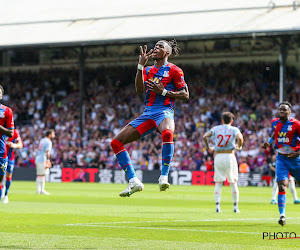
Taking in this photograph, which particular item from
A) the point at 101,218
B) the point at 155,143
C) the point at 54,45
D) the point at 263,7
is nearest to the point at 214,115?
the point at 155,143

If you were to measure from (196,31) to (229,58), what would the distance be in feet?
19.3

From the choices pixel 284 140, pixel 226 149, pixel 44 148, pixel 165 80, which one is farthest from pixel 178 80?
pixel 44 148

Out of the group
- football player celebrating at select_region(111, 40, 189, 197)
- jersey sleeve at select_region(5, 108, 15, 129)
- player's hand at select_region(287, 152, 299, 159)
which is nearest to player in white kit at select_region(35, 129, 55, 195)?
jersey sleeve at select_region(5, 108, 15, 129)

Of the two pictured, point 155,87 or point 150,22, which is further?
point 150,22

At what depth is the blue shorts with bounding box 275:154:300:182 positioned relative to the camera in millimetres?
13977

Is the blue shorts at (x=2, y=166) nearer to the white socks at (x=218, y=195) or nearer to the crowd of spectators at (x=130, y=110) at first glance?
the white socks at (x=218, y=195)

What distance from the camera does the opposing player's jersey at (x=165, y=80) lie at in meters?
11.1

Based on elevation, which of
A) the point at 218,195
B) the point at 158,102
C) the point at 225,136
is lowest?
the point at 218,195

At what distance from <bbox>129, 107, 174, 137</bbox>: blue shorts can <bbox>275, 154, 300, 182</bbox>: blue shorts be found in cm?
381

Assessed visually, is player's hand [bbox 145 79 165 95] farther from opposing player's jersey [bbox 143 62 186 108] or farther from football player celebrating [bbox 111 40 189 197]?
opposing player's jersey [bbox 143 62 186 108]

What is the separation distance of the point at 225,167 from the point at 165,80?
25.1 ft

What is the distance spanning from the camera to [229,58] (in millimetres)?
43406

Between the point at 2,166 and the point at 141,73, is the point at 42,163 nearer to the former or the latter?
the point at 2,166

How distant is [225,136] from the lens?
18.1 metres
